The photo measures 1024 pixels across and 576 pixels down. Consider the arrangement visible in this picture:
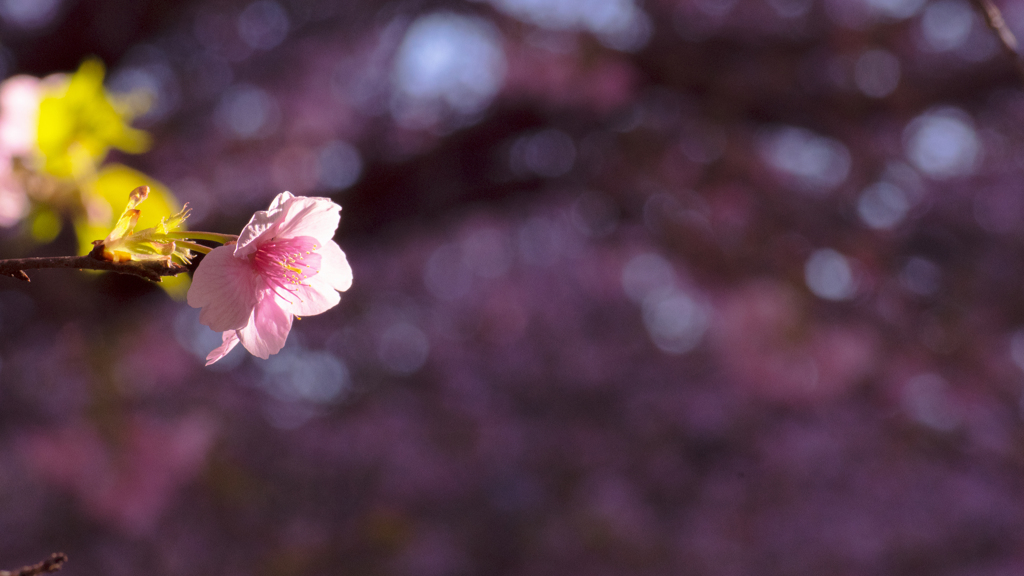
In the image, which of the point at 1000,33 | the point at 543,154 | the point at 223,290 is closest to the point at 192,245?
the point at 223,290

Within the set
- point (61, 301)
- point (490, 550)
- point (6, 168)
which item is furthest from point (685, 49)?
point (490, 550)

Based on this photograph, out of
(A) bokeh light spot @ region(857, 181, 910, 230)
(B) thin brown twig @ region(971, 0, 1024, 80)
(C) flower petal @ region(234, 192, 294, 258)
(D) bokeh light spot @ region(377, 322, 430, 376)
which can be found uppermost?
(B) thin brown twig @ region(971, 0, 1024, 80)

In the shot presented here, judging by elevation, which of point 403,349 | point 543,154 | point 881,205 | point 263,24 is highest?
point 263,24

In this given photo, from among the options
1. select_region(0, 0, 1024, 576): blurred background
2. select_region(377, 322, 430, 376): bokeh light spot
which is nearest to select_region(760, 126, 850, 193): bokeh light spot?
select_region(0, 0, 1024, 576): blurred background

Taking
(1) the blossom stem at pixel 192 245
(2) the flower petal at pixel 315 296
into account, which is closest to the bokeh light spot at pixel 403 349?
(2) the flower petal at pixel 315 296

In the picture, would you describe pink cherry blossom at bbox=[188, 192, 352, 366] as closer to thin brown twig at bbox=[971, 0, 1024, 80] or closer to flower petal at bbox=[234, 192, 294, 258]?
flower petal at bbox=[234, 192, 294, 258]

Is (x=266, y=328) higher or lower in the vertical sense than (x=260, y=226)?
lower

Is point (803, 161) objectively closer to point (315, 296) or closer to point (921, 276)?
point (921, 276)
